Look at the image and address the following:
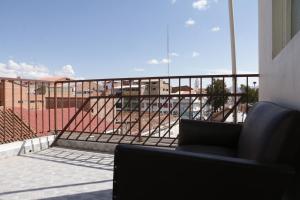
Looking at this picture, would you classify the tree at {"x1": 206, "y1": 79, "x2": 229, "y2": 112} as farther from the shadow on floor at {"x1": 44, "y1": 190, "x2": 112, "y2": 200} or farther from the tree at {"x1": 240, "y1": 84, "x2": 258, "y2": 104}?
the shadow on floor at {"x1": 44, "y1": 190, "x2": 112, "y2": 200}

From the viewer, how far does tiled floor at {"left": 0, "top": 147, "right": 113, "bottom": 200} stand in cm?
257

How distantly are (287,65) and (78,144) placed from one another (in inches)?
132

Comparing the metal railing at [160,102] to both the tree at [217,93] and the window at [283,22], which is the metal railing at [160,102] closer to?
the tree at [217,93]

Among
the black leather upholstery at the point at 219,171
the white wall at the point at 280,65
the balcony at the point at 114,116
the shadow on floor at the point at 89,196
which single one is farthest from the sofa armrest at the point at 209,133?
the black leather upholstery at the point at 219,171

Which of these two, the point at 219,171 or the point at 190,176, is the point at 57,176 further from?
the point at 219,171

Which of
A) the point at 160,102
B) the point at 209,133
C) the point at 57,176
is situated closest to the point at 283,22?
the point at 209,133

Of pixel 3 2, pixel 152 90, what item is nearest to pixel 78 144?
pixel 152 90

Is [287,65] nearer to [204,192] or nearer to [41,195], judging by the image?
[204,192]

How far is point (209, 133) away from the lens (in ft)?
8.54

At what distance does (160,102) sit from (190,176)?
2.90 meters

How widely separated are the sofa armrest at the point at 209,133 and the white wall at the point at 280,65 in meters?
0.42

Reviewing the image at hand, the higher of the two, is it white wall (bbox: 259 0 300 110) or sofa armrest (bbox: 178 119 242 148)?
white wall (bbox: 259 0 300 110)

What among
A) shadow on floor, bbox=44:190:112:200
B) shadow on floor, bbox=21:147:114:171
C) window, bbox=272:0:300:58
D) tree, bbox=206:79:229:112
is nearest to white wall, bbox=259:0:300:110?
window, bbox=272:0:300:58

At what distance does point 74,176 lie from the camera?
3064 millimetres
